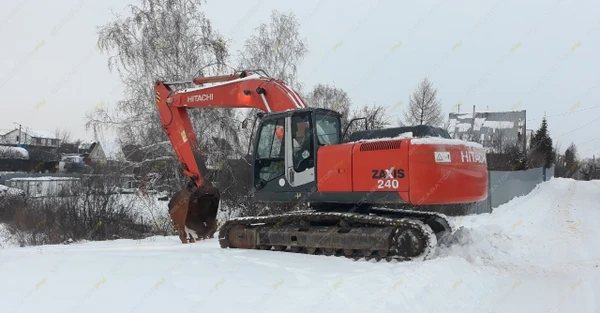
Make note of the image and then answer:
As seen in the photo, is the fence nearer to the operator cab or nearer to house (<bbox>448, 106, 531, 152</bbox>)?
the operator cab

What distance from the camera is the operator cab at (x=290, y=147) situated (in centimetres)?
712

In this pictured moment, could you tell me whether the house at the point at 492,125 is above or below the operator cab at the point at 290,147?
above

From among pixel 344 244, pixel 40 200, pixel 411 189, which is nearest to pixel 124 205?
pixel 40 200

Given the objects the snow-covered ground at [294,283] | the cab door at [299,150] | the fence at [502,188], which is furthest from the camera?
the fence at [502,188]

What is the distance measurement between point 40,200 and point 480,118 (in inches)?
1423

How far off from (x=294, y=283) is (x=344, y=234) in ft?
6.25

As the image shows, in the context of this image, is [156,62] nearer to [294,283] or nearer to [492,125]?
[294,283]

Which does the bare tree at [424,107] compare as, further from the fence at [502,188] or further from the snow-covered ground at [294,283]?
the snow-covered ground at [294,283]

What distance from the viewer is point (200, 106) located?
885 cm

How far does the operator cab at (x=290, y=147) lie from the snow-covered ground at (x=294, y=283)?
108cm

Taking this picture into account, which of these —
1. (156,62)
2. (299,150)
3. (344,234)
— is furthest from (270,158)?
(156,62)

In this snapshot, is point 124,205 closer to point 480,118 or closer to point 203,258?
point 203,258

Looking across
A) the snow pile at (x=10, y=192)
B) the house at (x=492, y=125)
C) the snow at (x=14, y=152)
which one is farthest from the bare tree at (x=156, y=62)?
the snow at (x=14, y=152)

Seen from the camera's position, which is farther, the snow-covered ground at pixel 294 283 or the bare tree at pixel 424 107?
the bare tree at pixel 424 107
